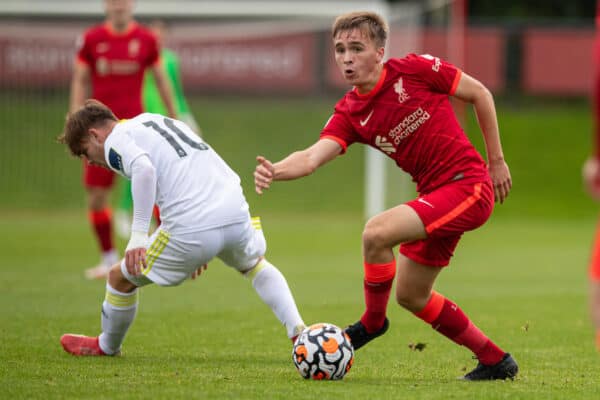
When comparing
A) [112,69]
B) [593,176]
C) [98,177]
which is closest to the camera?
[593,176]

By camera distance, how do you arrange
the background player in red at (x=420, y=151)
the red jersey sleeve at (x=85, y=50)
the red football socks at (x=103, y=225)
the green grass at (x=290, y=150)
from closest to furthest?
the background player in red at (x=420, y=151)
the red jersey sleeve at (x=85, y=50)
the red football socks at (x=103, y=225)
the green grass at (x=290, y=150)

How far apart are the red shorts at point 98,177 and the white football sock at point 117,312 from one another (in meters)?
4.19

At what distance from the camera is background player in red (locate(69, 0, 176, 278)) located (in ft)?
33.8

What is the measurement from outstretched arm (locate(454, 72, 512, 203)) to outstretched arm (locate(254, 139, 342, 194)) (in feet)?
2.46

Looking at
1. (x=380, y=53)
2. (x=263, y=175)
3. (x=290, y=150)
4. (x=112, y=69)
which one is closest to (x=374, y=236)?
(x=263, y=175)

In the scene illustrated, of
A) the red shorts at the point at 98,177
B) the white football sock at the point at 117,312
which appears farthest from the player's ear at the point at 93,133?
the red shorts at the point at 98,177

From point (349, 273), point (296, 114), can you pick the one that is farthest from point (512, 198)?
point (349, 273)

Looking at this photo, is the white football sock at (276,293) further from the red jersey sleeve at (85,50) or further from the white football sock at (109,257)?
the red jersey sleeve at (85,50)

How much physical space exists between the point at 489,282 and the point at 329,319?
11.1 ft

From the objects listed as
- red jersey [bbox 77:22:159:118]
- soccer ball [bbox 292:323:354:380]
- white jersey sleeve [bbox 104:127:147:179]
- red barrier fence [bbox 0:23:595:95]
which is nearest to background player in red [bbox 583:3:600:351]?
soccer ball [bbox 292:323:354:380]

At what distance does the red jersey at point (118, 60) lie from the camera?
10312mm

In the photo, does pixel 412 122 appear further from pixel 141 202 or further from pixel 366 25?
pixel 141 202

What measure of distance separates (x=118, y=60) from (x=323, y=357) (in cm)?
580

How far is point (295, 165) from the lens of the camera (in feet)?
18.2
